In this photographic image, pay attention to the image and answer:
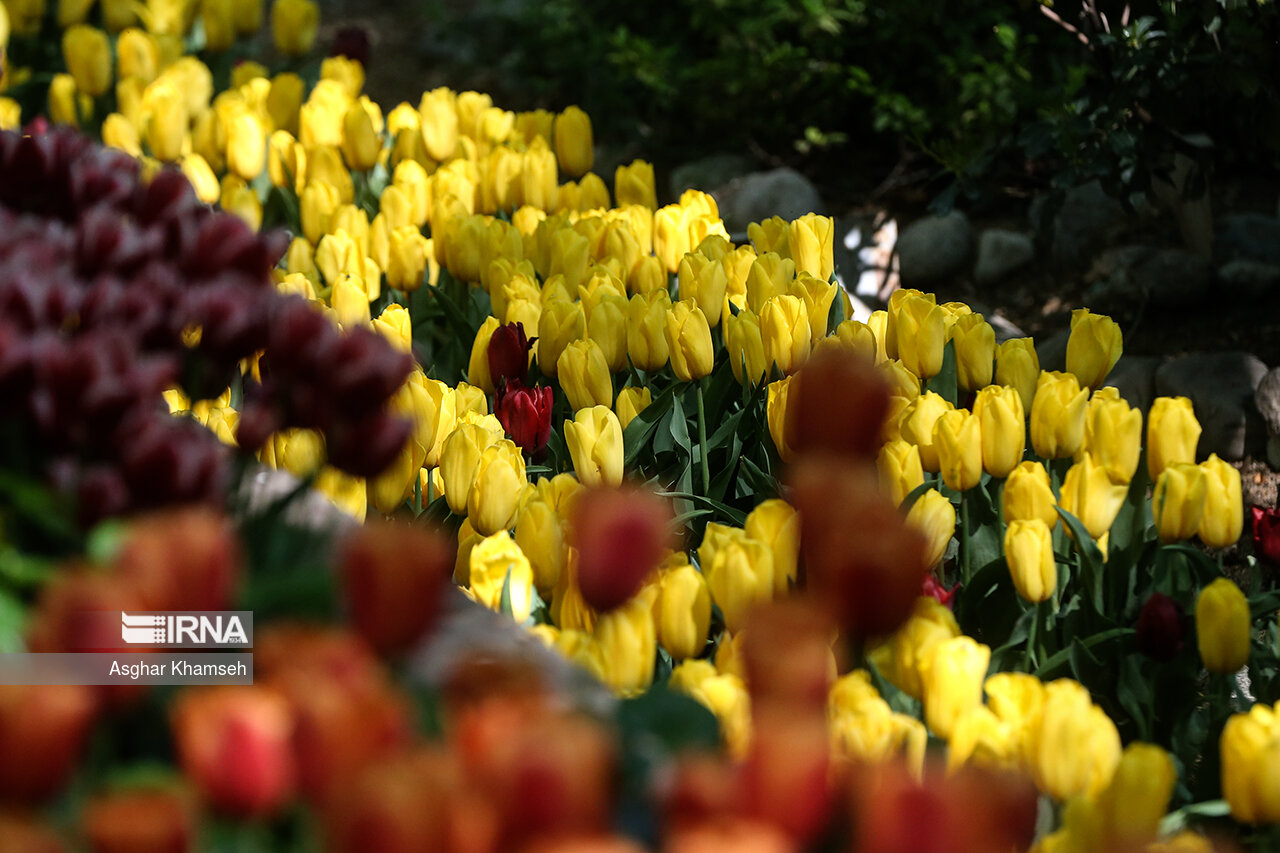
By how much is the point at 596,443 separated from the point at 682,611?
1.61 feet

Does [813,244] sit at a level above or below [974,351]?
above

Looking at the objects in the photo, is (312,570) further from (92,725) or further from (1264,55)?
(1264,55)

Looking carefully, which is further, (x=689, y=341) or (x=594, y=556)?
(x=689, y=341)

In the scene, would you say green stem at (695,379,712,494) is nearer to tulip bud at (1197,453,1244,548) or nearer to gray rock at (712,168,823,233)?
tulip bud at (1197,453,1244,548)

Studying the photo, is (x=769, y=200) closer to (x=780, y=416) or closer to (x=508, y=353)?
(x=508, y=353)

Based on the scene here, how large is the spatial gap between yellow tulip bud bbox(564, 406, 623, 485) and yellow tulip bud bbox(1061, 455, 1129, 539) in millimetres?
588

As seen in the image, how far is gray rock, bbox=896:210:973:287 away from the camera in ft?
16.7

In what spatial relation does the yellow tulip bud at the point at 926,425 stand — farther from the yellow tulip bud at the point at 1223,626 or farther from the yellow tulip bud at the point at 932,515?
the yellow tulip bud at the point at 1223,626

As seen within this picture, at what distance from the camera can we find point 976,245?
5219 mm

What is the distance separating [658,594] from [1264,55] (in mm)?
2627

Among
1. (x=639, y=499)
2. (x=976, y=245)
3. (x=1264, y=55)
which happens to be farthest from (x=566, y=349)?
(x=976, y=245)

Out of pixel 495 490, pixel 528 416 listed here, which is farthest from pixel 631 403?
pixel 495 490

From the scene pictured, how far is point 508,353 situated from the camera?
2117mm

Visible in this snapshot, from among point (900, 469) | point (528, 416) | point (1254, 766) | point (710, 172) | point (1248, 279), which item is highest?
point (710, 172)
